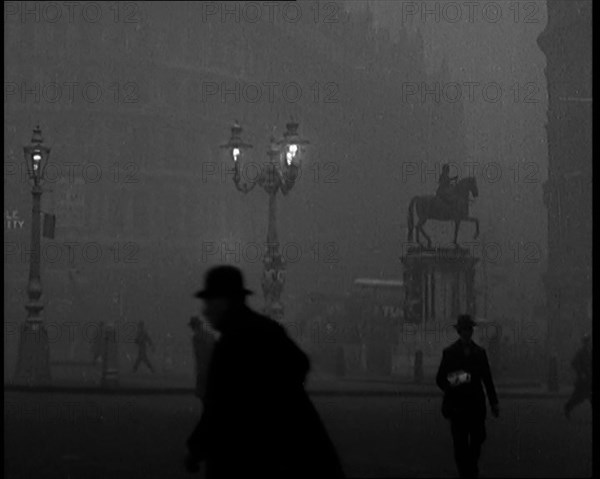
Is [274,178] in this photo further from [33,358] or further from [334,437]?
[334,437]

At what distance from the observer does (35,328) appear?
2727cm

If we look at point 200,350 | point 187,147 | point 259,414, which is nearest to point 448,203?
point 200,350

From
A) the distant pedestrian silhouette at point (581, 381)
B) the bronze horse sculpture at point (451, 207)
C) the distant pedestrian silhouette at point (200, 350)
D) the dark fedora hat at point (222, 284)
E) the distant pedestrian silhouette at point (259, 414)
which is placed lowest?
the distant pedestrian silhouette at point (581, 381)

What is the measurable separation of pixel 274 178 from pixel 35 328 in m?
5.79

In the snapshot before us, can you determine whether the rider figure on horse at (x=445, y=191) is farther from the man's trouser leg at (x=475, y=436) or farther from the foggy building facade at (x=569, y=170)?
the man's trouser leg at (x=475, y=436)

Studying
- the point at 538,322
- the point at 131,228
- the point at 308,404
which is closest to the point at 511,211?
the point at 538,322

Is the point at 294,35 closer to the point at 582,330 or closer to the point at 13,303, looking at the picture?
the point at 13,303

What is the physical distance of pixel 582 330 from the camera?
38875 mm

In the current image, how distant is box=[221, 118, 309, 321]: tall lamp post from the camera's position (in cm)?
2706

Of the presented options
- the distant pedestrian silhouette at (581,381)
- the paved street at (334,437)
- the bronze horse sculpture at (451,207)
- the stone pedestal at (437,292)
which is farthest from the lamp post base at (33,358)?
the distant pedestrian silhouette at (581,381)

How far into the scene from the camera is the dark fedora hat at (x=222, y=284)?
5750 millimetres

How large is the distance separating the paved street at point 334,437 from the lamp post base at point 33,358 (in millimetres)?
1516

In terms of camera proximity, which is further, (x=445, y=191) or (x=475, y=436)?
(x=445, y=191)

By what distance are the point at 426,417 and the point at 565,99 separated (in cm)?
2019
